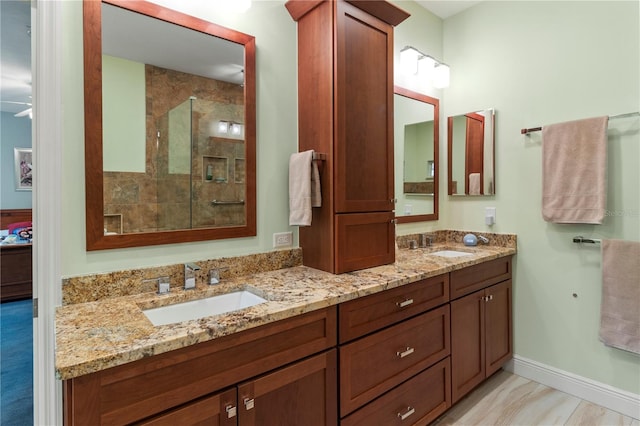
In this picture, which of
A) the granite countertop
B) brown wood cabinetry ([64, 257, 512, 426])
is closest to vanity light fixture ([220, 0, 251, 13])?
the granite countertop

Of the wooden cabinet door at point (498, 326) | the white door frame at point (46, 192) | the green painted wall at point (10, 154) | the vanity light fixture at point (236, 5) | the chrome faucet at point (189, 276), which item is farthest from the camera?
the green painted wall at point (10, 154)

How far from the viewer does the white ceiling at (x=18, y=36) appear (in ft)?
8.14

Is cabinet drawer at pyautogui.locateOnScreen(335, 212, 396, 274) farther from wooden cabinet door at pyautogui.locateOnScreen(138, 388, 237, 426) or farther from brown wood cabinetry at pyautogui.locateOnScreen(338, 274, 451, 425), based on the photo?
wooden cabinet door at pyautogui.locateOnScreen(138, 388, 237, 426)

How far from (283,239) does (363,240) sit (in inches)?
18.1

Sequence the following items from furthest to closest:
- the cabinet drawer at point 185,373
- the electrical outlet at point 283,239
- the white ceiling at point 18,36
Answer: the white ceiling at point 18,36 → the electrical outlet at point 283,239 → the cabinet drawer at point 185,373

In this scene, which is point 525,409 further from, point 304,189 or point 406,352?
point 304,189

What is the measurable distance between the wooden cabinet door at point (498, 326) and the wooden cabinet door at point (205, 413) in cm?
187

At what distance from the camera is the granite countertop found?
2.99 feet

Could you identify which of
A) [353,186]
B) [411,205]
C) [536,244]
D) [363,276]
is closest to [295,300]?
[363,276]

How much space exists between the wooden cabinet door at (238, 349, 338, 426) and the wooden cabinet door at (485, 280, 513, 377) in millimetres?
1437

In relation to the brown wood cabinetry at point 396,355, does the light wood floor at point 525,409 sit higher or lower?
lower

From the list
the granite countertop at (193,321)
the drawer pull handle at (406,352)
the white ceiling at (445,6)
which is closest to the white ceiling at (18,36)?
the white ceiling at (445,6)

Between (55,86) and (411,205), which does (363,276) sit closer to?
(411,205)

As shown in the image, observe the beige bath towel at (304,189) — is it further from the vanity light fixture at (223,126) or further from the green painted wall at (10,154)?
the green painted wall at (10,154)
